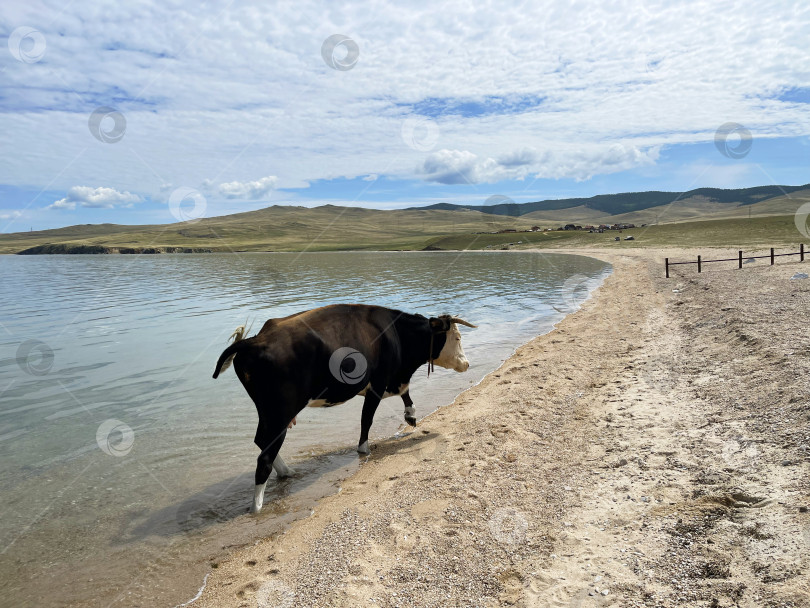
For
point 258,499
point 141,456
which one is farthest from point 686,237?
point 258,499

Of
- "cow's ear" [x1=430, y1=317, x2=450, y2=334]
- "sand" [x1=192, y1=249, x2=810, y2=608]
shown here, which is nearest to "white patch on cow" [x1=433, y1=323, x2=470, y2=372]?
"cow's ear" [x1=430, y1=317, x2=450, y2=334]

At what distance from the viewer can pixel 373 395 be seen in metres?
9.45

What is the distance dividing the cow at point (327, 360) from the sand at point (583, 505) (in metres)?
1.18

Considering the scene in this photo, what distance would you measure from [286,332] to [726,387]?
806cm

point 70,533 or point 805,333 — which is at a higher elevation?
point 805,333

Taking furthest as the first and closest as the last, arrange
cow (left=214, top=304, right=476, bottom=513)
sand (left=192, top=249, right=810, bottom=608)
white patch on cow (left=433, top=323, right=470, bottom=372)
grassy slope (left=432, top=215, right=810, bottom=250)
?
grassy slope (left=432, top=215, right=810, bottom=250) < white patch on cow (left=433, top=323, right=470, bottom=372) < cow (left=214, top=304, right=476, bottom=513) < sand (left=192, top=249, right=810, bottom=608)

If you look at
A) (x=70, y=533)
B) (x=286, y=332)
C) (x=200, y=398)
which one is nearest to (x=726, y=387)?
(x=286, y=332)

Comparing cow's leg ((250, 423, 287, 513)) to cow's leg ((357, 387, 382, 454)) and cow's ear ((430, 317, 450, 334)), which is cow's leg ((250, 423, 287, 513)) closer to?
cow's leg ((357, 387, 382, 454))

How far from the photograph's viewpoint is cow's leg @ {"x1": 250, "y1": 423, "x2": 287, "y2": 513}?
742cm

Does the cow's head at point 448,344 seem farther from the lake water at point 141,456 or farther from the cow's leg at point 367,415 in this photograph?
the cow's leg at point 367,415

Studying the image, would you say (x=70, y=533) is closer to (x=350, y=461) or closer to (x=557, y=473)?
A: (x=350, y=461)

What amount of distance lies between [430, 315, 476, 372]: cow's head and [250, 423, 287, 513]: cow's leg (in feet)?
13.9

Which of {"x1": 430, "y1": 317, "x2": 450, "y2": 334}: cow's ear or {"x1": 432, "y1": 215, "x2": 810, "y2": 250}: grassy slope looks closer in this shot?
{"x1": 430, "y1": 317, "x2": 450, "y2": 334}: cow's ear

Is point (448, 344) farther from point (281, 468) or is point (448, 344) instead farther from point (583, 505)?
point (583, 505)
